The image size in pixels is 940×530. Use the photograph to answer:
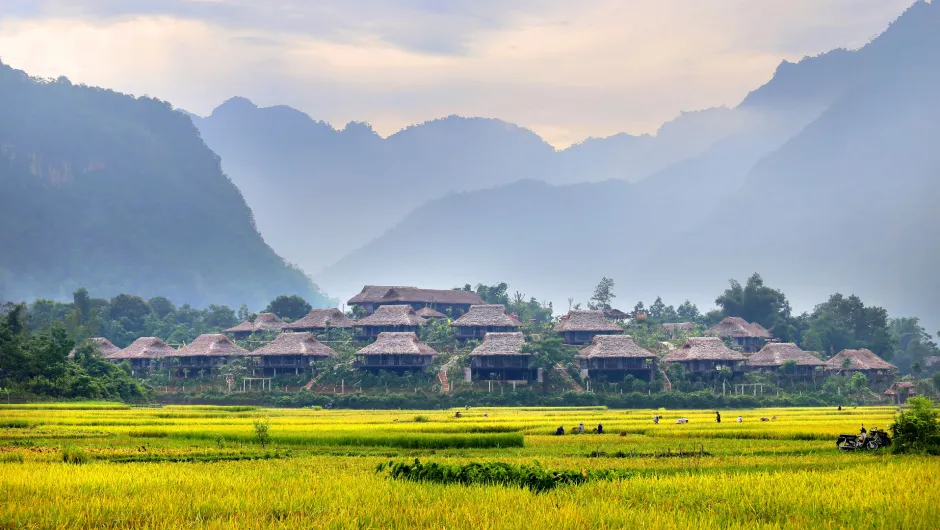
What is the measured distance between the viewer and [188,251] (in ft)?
649

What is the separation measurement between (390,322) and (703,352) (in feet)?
76.4

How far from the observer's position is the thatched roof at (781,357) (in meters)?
63.9

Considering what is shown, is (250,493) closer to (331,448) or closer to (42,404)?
(331,448)

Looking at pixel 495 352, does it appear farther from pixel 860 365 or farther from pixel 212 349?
pixel 860 365

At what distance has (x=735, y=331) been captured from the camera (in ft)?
250

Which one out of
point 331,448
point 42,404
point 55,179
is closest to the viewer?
point 331,448

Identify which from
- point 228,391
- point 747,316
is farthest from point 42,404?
point 747,316

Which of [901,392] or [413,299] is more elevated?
[413,299]

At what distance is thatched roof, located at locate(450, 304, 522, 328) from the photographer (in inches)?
2788

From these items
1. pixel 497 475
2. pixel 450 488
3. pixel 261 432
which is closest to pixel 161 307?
pixel 261 432

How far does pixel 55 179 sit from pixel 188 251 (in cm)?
2966

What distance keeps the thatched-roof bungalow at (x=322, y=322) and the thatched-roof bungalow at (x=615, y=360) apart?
2174cm

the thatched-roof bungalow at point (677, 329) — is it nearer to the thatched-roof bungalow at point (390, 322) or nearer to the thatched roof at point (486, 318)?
the thatched roof at point (486, 318)

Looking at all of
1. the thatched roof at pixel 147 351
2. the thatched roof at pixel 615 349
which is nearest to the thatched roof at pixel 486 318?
the thatched roof at pixel 615 349
